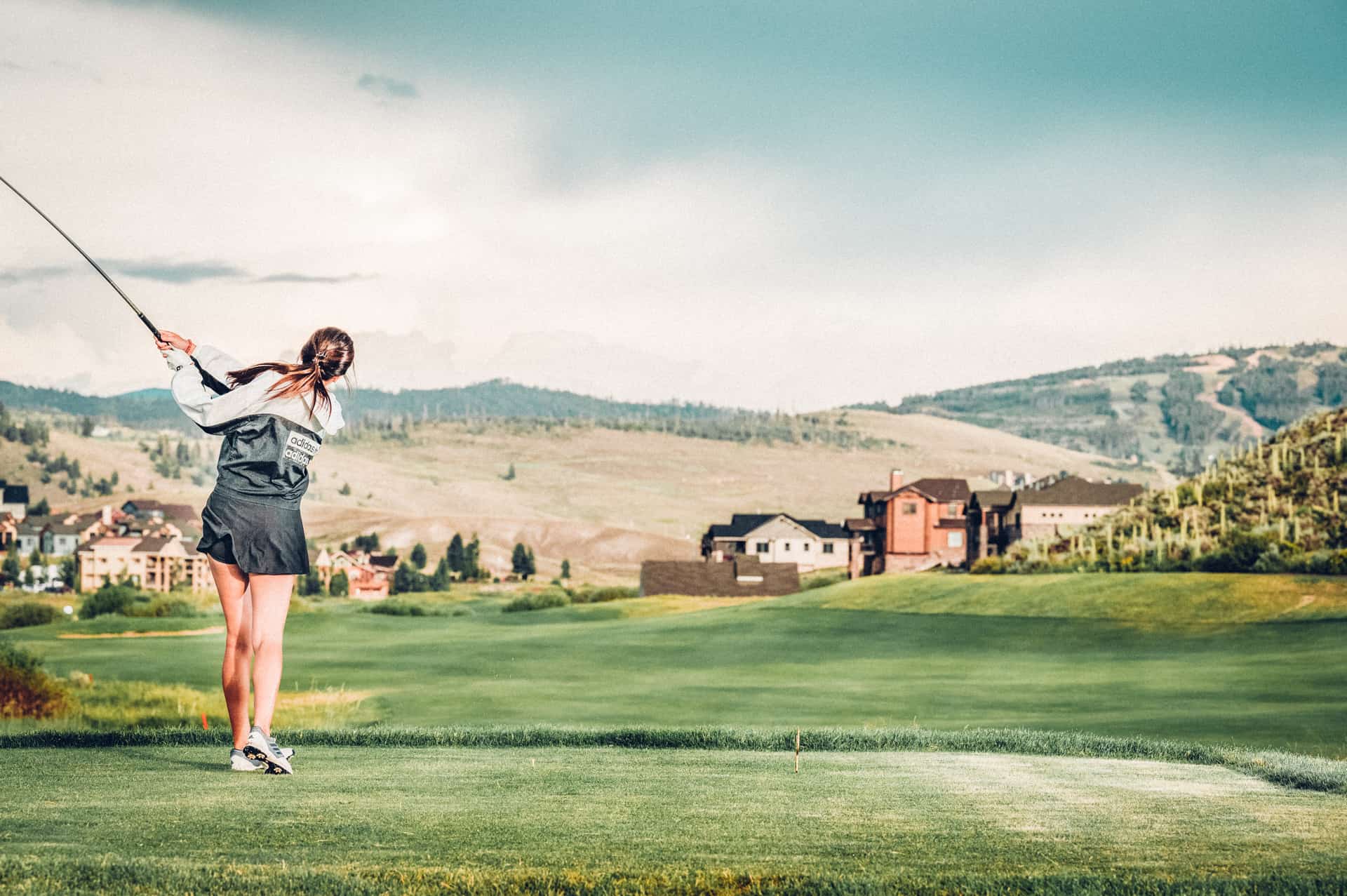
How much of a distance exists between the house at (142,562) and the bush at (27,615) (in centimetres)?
1535

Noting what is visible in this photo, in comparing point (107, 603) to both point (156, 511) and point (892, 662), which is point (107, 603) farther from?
point (156, 511)

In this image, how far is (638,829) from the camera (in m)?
6.91

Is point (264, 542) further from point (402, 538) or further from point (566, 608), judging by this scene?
point (402, 538)

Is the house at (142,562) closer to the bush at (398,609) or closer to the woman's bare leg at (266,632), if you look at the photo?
the bush at (398,609)

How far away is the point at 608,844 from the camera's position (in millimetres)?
6461

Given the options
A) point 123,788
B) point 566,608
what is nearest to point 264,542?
point 123,788

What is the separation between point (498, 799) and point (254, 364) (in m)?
2.83

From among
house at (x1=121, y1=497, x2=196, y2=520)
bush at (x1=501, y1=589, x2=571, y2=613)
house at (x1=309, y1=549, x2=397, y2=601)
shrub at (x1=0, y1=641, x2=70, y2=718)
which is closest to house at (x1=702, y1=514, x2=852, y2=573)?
bush at (x1=501, y1=589, x2=571, y2=613)

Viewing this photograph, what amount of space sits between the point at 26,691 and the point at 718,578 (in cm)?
6298

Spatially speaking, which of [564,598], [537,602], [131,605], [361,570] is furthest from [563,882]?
[361,570]

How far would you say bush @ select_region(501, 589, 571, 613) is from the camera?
7306 cm

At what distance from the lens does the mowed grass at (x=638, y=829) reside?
5.79m

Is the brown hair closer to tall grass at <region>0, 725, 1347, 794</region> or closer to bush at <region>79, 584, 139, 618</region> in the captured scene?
tall grass at <region>0, 725, 1347, 794</region>

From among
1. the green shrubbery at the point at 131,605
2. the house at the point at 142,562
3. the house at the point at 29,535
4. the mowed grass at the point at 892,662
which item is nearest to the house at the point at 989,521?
the mowed grass at the point at 892,662
